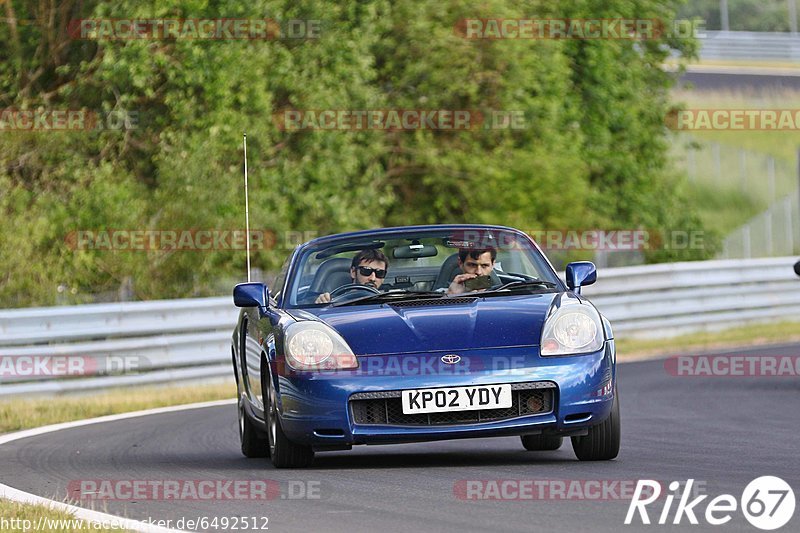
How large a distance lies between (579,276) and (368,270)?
1.19 metres

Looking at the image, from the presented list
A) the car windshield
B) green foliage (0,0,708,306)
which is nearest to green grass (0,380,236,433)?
green foliage (0,0,708,306)

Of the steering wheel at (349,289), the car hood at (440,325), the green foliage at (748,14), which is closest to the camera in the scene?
the car hood at (440,325)

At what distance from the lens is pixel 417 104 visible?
29.2 metres

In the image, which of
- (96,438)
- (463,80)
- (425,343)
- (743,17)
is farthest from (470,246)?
(743,17)

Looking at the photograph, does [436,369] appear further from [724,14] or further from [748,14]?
[748,14]

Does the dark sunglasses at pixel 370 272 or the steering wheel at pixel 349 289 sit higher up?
the dark sunglasses at pixel 370 272

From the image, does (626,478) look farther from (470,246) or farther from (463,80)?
(463,80)

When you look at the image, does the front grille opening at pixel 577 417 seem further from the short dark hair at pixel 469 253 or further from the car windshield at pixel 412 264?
the short dark hair at pixel 469 253

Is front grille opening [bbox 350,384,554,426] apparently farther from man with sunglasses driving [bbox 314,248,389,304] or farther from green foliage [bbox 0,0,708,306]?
green foliage [bbox 0,0,708,306]

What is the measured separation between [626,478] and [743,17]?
2472 inches

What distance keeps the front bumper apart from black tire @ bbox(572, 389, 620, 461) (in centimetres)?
20

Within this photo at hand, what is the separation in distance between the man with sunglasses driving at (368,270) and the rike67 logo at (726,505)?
250cm

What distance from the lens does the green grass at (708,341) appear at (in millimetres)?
20953

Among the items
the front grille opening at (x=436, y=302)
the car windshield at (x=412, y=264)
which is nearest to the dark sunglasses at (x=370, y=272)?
the car windshield at (x=412, y=264)
